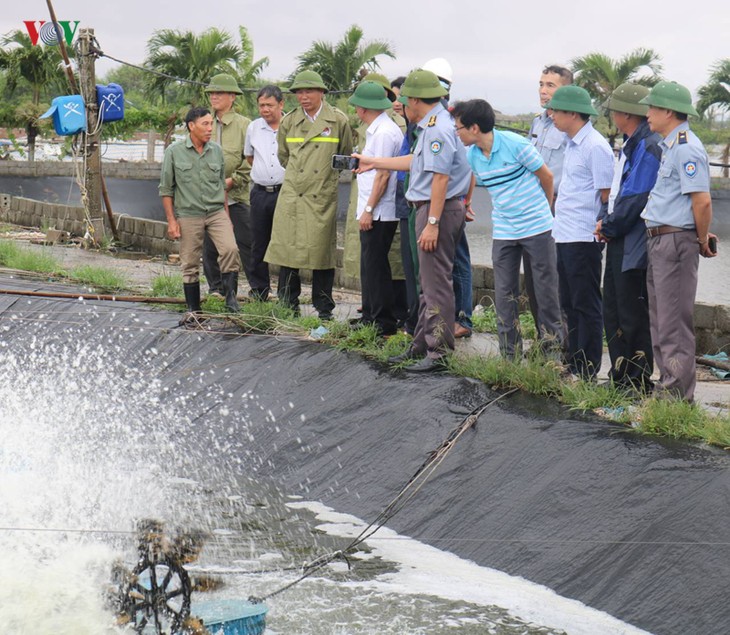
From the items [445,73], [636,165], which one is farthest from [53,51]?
[636,165]

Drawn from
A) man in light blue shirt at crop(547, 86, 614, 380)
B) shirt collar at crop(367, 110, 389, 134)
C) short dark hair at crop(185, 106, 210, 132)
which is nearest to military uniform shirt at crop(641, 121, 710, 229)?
man in light blue shirt at crop(547, 86, 614, 380)

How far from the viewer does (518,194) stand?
22.2 ft

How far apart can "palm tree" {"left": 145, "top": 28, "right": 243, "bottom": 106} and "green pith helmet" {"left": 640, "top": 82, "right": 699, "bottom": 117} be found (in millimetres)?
25923

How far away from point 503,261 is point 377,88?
162cm

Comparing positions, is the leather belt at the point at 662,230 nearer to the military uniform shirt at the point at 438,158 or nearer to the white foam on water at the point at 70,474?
the military uniform shirt at the point at 438,158

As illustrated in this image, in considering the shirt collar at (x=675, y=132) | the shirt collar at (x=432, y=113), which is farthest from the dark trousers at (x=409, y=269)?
the shirt collar at (x=675, y=132)

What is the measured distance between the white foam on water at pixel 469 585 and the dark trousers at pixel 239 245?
3.94m

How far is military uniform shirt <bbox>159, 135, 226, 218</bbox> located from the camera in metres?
8.79

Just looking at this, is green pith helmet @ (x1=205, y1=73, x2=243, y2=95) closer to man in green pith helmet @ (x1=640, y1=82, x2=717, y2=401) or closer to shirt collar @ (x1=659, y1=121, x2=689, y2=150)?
man in green pith helmet @ (x1=640, y1=82, x2=717, y2=401)

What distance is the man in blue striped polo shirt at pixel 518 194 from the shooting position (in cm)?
672

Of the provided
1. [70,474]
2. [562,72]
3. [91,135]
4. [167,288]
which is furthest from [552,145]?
[91,135]

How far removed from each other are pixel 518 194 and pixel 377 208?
1282 mm

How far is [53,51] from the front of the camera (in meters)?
34.3

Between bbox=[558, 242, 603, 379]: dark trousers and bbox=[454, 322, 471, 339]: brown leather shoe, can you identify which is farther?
bbox=[454, 322, 471, 339]: brown leather shoe
